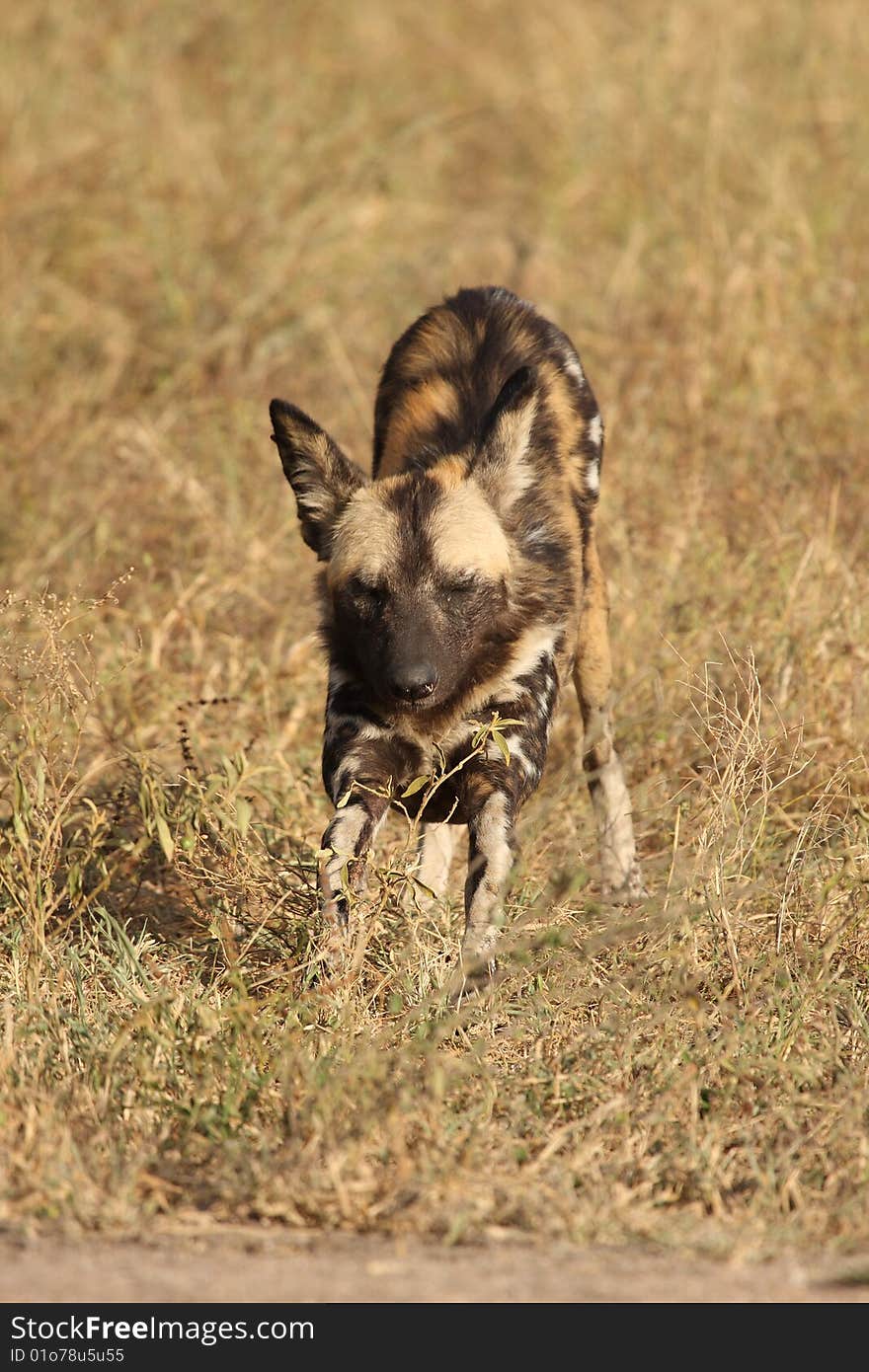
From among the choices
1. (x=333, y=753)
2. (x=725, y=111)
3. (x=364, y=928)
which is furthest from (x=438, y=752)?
(x=725, y=111)

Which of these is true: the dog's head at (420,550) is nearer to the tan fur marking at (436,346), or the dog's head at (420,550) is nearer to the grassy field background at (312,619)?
the grassy field background at (312,619)

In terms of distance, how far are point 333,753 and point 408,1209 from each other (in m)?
1.21

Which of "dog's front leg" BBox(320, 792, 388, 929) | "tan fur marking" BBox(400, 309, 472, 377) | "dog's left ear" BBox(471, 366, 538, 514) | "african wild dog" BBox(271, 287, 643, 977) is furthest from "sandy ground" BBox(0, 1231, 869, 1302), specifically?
"tan fur marking" BBox(400, 309, 472, 377)

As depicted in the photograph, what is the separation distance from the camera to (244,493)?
19.5 ft

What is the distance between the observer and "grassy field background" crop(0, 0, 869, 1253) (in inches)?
117

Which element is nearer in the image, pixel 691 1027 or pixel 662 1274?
pixel 662 1274

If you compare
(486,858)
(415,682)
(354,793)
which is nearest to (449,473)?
(415,682)

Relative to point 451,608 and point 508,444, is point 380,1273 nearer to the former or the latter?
point 451,608

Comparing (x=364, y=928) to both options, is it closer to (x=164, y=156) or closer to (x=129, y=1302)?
(x=129, y=1302)

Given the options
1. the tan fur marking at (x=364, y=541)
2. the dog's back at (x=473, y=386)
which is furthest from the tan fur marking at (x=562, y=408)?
the tan fur marking at (x=364, y=541)

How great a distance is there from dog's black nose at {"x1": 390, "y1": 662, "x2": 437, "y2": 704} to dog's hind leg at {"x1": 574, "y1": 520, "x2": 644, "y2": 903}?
0.82 meters

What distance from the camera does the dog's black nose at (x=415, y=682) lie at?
3533mm
